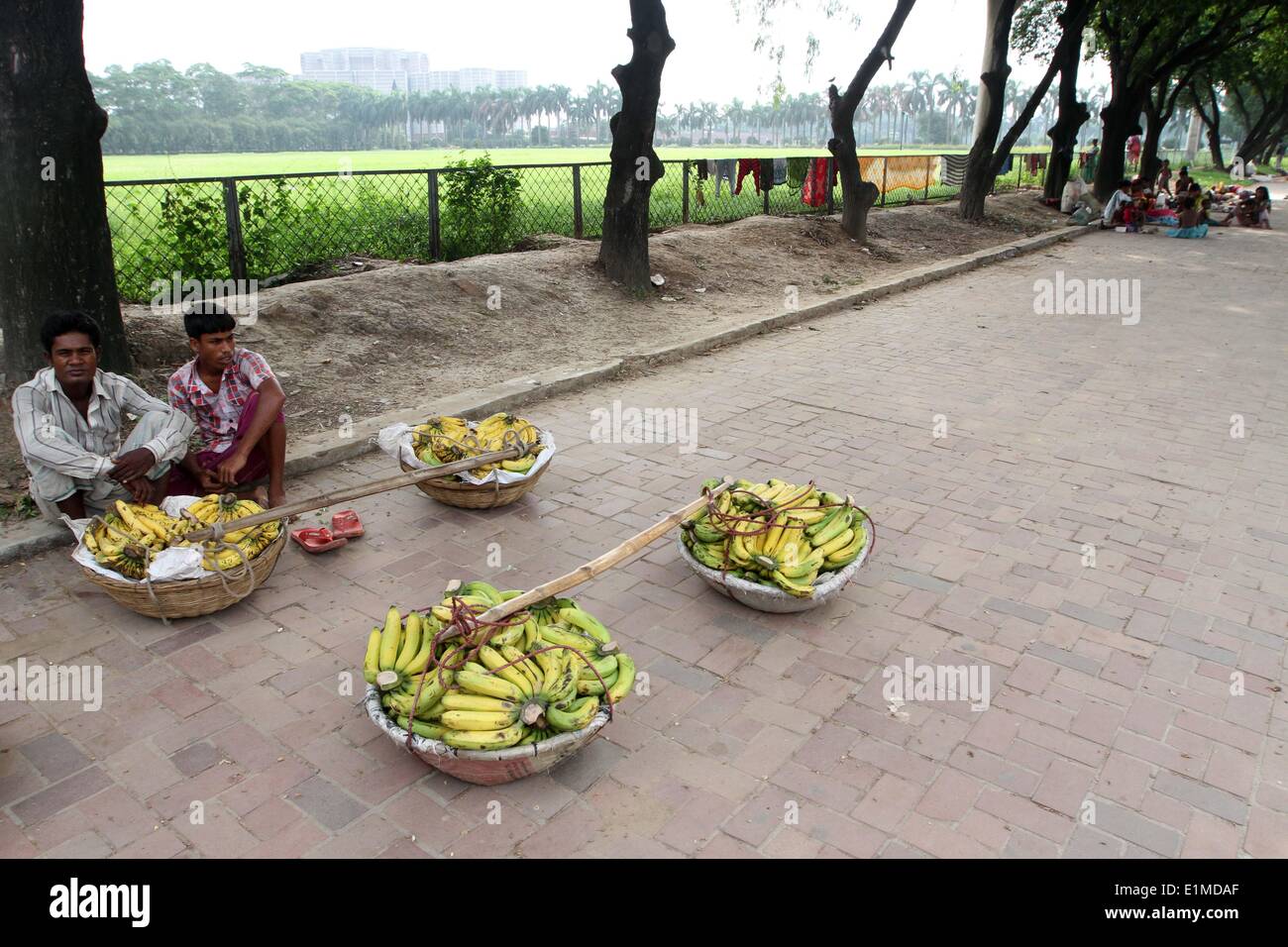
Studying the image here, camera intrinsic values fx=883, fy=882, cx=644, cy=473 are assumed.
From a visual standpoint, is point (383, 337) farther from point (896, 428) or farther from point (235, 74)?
point (235, 74)

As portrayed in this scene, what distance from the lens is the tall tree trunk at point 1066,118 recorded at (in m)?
20.4

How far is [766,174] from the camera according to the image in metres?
16.1

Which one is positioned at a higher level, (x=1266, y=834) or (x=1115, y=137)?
(x=1115, y=137)

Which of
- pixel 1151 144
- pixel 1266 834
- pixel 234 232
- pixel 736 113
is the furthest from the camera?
pixel 736 113

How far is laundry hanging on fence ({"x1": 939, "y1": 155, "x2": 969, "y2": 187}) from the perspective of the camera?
22.4 m

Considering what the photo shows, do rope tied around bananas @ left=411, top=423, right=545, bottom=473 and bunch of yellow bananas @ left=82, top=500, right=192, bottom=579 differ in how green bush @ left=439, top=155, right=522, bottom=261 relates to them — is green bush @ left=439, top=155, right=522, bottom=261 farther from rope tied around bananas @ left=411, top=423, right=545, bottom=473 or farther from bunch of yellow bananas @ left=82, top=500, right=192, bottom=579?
bunch of yellow bananas @ left=82, top=500, right=192, bottom=579

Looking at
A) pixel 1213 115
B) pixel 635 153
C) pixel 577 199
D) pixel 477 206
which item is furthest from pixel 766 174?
pixel 1213 115

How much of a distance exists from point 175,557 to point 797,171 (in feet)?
50.6

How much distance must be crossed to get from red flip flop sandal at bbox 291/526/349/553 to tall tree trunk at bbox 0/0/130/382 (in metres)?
2.31

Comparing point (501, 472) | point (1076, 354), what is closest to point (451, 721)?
point (501, 472)

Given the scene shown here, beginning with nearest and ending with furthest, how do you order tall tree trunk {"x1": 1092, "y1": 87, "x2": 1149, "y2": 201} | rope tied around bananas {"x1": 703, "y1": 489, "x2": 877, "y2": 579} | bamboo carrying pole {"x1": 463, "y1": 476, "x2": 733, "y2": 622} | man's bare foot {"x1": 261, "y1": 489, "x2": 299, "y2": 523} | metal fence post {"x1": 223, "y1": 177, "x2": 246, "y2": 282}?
1. bamboo carrying pole {"x1": 463, "y1": 476, "x2": 733, "y2": 622}
2. rope tied around bananas {"x1": 703, "y1": 489, "x2": 877, "y2": 579}
3. man's bare foot {"x1": 261, "y1": 489, "x2": 299, "y2": 523}
4. metal fence post {"x1": 223, "y1": 177, "x2": 246, "y2": 282}
5. tall tree trunk {"x1": 1092, "y1": 87, "x2": 1149, "y2": 201}

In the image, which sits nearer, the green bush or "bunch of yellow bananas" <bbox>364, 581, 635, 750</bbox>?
"bunch of yellow bananas" <bbox>364, 581, 635, 750</bbox>

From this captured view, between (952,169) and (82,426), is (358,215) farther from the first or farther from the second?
(952,169)

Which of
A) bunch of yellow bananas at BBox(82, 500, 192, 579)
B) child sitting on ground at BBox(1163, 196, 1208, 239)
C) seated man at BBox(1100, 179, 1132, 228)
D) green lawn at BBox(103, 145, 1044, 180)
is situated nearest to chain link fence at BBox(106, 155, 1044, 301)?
bunch of yellow bananas at BBox(82, 500, 192, 579)
